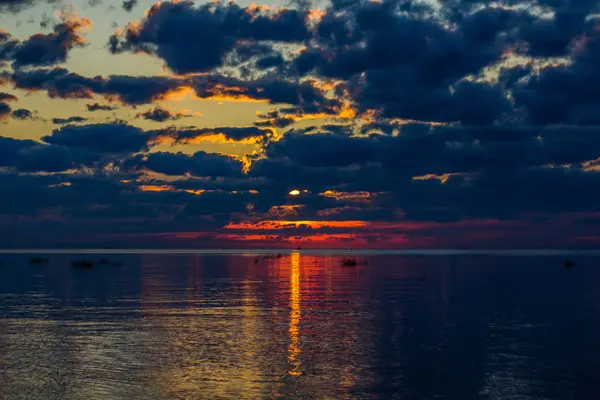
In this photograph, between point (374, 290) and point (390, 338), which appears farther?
point (374, 290)

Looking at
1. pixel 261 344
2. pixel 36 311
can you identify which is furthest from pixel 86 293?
pixel 261 344

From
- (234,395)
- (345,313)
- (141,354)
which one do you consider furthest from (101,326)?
(234,395)

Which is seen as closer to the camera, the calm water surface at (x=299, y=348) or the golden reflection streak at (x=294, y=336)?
the calm water surface at (x=299, y=348)

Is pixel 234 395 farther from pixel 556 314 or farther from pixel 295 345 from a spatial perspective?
pixel 556 314

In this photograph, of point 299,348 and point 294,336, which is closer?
point 299,348

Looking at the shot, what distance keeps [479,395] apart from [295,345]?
15.8 m

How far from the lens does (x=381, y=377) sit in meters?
36.0

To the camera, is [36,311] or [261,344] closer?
→ [261,344]

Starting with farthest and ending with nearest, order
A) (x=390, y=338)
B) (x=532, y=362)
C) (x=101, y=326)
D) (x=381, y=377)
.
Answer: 1. (x=101, y=326)
2. (x=390, y=338)
3. (x=532, y=362)
4. (x=381, y=377)

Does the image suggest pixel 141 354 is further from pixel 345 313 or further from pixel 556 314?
pixel 556 314

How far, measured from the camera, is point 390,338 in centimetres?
4959

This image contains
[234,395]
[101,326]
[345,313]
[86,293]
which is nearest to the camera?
[234,395]

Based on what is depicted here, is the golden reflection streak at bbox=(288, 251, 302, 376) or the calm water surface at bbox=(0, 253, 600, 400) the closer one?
the calm water surface at bbox=(0, 253, 600, 400)

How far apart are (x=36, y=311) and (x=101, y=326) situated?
14.8 metres
